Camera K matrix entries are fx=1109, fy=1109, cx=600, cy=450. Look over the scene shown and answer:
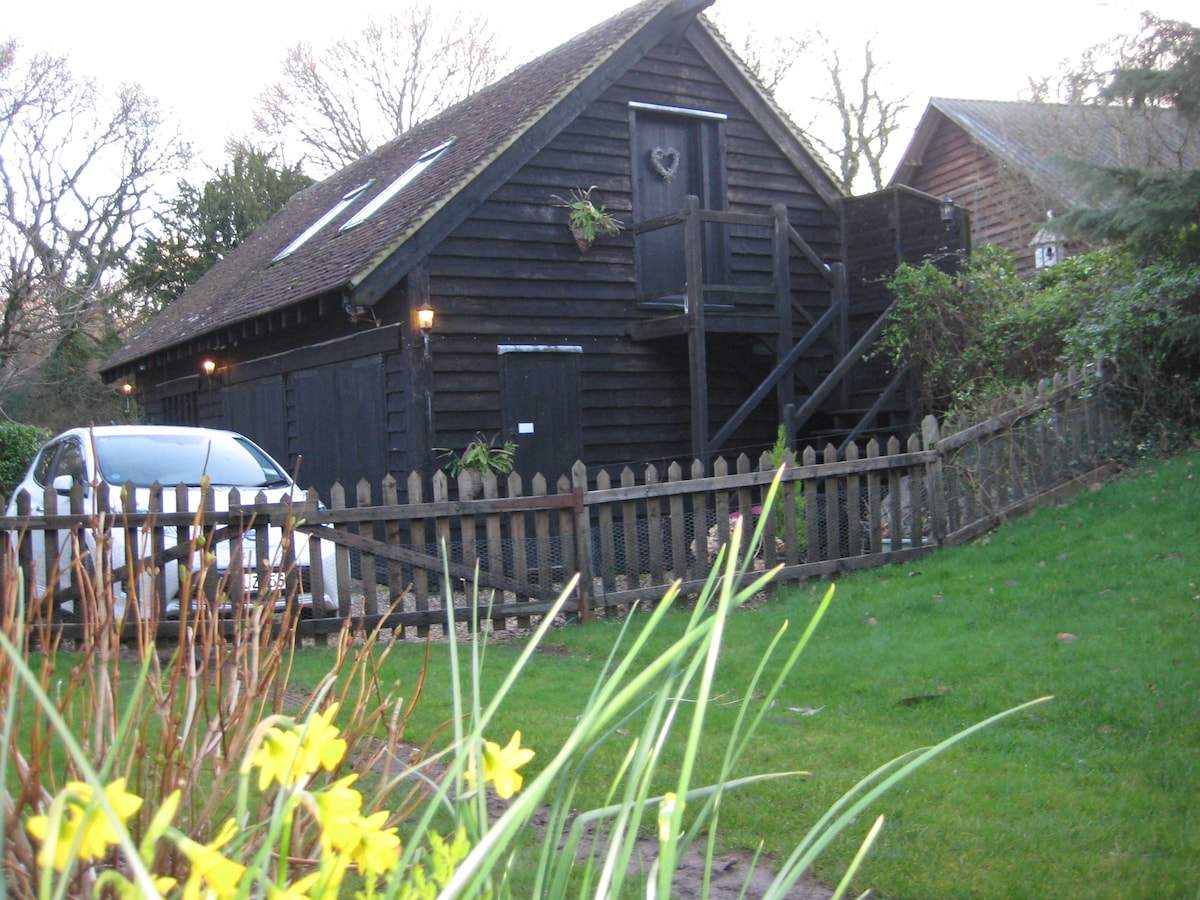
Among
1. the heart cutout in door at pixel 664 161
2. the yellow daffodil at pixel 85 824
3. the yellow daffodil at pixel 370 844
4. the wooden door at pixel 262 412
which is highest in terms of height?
the heart cutout in door at pixel 664 161

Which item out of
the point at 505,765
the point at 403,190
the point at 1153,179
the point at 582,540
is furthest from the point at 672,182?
the point at 505,765

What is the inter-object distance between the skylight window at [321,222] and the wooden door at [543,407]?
5.30 meters

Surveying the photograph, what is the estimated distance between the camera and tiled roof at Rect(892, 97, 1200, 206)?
19812mm

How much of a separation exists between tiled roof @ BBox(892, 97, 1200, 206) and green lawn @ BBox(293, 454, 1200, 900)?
11.4 m

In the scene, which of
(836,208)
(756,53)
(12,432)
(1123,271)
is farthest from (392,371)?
(756,53)

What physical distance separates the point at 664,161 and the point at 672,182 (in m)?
0.35

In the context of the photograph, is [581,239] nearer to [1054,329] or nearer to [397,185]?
[397,185]

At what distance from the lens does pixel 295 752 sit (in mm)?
1084

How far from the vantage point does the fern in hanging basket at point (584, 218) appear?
484 inches

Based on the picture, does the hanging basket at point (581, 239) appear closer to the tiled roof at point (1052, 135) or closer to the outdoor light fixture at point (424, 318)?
the outdoor light fixture at point (424, 318)

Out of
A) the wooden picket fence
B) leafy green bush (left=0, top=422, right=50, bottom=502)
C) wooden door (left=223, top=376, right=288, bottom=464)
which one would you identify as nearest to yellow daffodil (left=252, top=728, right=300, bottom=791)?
the wooden picket fence

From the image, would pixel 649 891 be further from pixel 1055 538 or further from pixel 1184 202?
pixel 1184 202

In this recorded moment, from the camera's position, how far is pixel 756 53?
34.3m

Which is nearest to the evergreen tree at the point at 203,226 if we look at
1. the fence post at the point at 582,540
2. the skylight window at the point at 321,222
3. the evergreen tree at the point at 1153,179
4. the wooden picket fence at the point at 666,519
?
the skylight window at the point at 321,222
